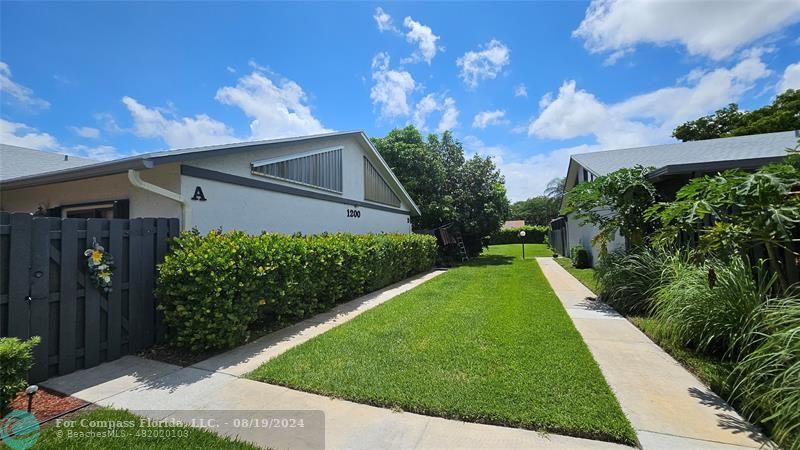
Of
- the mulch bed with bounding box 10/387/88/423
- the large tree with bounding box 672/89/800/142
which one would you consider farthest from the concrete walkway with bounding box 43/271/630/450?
the large tree with bounding box 672/89/800/142

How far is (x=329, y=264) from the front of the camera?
7109 mm

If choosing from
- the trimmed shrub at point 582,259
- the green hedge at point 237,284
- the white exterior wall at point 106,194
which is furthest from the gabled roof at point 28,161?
the trimmed shrub at point 582,259

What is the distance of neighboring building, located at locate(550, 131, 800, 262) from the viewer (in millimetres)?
7023

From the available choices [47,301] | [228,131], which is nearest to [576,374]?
[47,301]

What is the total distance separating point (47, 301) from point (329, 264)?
168 inches

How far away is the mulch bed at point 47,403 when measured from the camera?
293cm

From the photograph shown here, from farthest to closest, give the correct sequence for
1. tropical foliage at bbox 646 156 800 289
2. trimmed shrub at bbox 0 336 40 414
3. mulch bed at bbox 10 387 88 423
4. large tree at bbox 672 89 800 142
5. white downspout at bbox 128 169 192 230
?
large tree at bbox 672 89 800 142
white downspout at bbox 128 169 192 230
tropical foliage at bbox 646 156 800 289
mulch bed at bbox 10 387 88 423
trimmed shrub at bbox 0 336 40 414

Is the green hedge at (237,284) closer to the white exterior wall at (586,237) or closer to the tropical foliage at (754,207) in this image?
the tropical foliage at (754,207)

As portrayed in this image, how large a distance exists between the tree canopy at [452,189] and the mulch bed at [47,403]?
16.7 m

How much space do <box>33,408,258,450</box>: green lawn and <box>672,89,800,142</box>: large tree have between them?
34968 millimetres

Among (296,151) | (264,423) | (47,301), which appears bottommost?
(264,423)

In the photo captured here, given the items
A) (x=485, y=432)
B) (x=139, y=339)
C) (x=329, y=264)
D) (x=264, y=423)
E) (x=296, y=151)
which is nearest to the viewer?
(x=485, y=432)

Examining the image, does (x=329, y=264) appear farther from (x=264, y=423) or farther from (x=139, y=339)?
(x=264, y=423)

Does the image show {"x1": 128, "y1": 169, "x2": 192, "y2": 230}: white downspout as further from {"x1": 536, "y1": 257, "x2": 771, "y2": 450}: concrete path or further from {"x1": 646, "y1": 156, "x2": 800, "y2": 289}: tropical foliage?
{"x1": 646, "y1": 156, "x2": 800, "y2": 289}: tropical foliage
